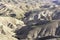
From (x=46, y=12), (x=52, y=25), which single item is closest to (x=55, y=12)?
(x=46, y=12)

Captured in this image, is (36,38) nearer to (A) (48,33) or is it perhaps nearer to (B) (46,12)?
(A) (48,33)

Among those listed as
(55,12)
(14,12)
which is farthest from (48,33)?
(14,12)

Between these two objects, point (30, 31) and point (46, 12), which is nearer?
point (30, 31)

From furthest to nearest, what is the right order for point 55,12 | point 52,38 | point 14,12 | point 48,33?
point 14,12
point 55,12
point 48,33
point 52,38

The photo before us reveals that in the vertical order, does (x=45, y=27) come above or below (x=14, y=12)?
below

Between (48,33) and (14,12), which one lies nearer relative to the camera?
(48,33)

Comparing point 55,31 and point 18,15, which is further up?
point 18,15

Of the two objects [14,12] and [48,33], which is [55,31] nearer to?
[48,33]

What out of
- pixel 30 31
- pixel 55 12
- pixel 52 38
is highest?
pixel 55 12

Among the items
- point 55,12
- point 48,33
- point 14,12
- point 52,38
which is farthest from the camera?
point 14,12
